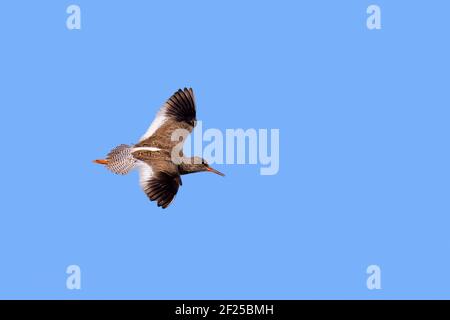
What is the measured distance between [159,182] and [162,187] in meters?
0.08

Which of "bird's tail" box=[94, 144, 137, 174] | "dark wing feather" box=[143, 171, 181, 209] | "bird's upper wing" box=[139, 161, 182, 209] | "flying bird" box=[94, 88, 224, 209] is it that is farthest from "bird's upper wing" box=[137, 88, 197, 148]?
"dark wing feather" box=[143, 171, 181, 209]

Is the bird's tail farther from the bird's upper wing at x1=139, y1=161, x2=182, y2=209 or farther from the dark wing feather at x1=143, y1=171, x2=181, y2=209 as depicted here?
the dark wing feather at x1=143, y1=171, x2=181, y2=209

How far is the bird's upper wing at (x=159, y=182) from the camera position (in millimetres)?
9633

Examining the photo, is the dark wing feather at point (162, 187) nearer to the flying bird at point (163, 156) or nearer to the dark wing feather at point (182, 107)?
the flying bird at point (163, 156)

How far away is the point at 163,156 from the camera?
398 inches

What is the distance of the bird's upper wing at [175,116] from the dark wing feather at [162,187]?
0.71m

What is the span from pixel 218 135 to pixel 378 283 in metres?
2.54

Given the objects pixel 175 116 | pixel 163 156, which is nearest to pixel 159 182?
pixel 163 156

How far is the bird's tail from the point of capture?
400 inches

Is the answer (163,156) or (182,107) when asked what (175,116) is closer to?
(182,107)

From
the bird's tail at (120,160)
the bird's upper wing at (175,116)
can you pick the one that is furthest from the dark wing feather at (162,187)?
the bird's upper wing at (175,116)

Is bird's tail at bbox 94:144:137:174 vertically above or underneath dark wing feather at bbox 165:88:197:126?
underneath
